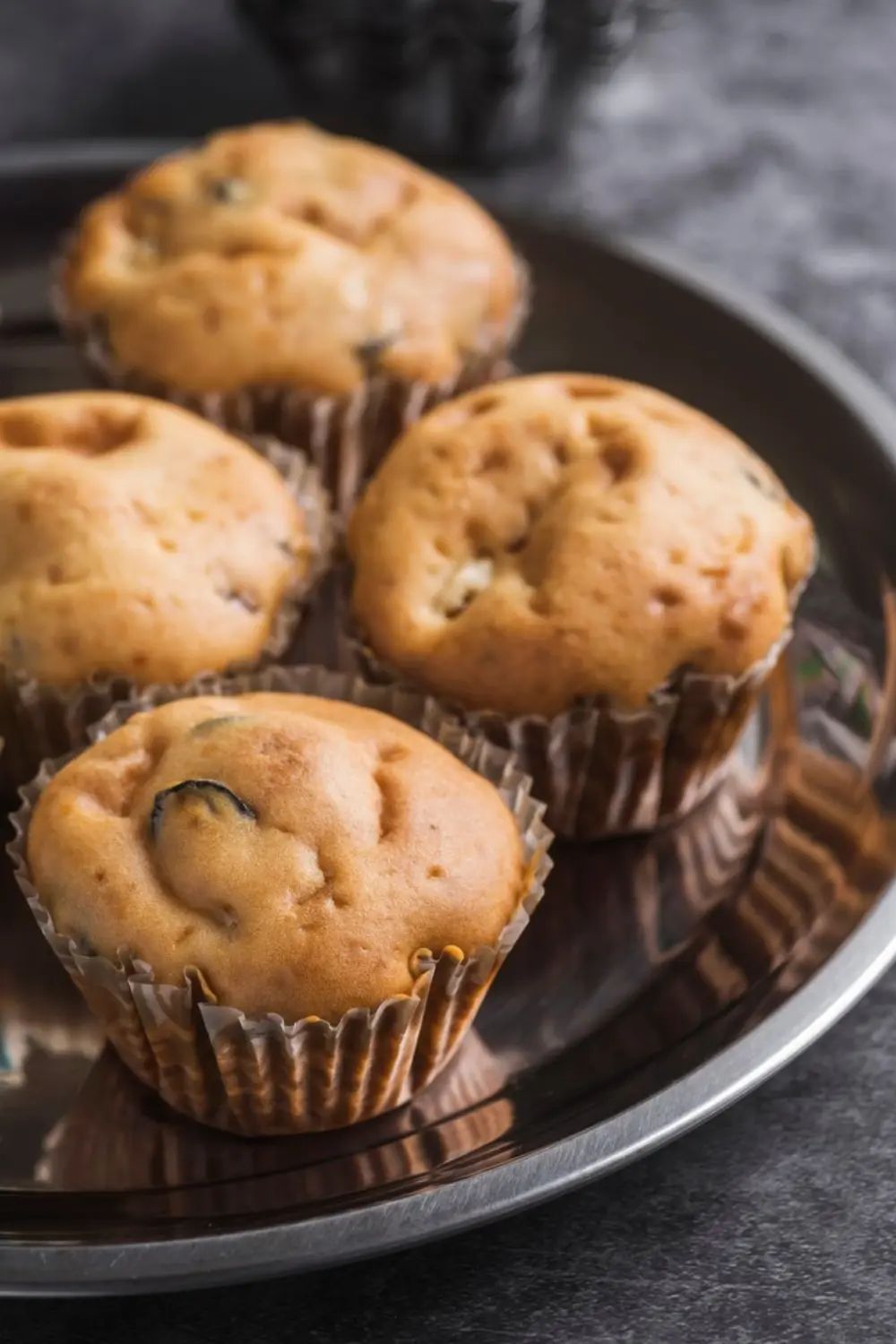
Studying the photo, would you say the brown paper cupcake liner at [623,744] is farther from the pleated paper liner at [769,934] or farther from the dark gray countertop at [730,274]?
the dark gray countertop at [730,274]

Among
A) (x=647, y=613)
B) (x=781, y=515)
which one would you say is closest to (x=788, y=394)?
(x=781, y=515)

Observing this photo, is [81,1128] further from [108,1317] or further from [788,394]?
[788,394]

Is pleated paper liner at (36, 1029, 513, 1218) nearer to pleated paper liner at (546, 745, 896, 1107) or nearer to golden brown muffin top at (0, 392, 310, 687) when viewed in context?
pleated paper liner at (546, 745, 896, 1107)

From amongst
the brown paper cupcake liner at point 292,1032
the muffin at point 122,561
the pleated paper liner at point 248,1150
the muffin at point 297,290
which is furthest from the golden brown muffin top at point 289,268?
the pleated paper liner at point 248,1150

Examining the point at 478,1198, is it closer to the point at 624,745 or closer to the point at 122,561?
the point at 624,745

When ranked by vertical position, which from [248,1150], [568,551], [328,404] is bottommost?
[248,1150]

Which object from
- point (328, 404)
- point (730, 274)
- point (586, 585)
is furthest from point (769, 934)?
point (730, 274)
